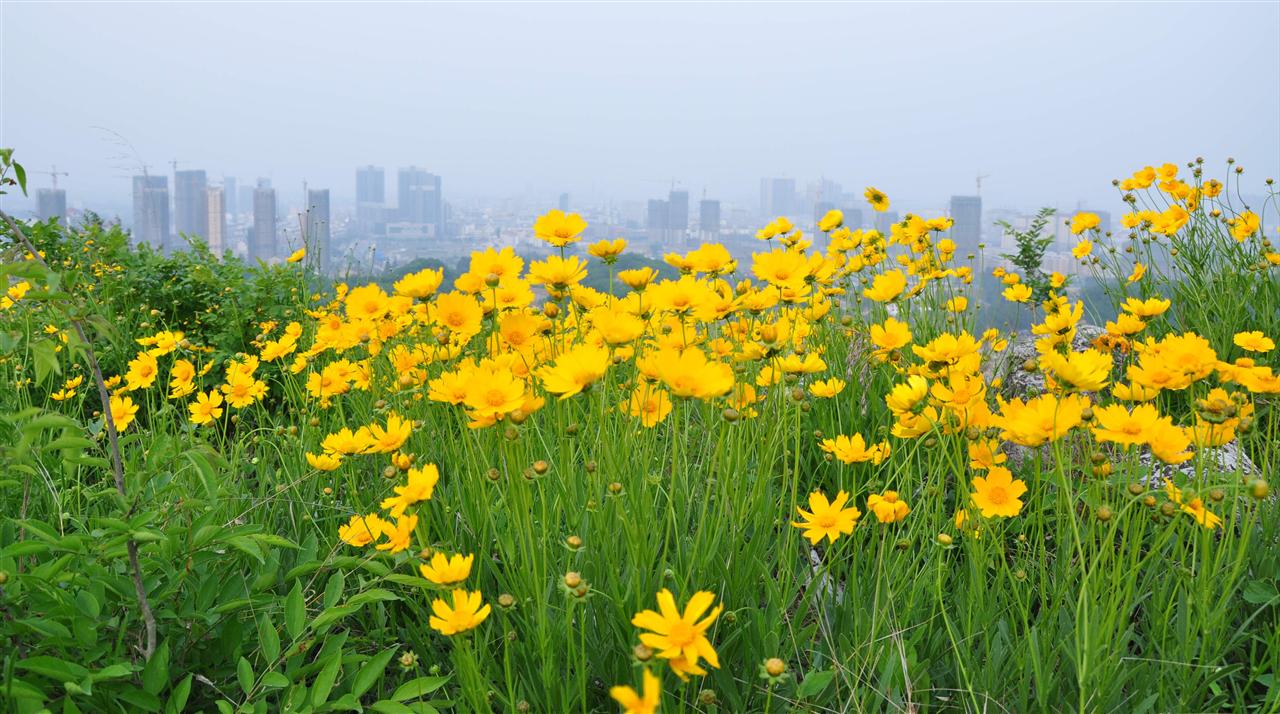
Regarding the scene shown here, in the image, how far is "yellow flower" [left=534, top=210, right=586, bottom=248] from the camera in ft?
5.64

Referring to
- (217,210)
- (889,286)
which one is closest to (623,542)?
(889,286)

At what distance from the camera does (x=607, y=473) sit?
1428 mm

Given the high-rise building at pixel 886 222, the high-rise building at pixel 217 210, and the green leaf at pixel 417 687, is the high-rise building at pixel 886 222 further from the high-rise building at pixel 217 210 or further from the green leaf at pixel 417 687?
the high-rise building at pixel 217 210

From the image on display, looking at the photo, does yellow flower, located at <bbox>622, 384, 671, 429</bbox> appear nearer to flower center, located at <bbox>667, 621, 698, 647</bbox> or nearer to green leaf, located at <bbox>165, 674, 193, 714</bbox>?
flower center, located at <bbox>667, 621, 698, 647</bbox>

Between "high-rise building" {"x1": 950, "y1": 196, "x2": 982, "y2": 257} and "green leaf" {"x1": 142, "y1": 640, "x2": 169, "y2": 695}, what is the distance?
3.55 m

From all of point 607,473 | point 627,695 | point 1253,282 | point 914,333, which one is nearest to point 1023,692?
point 607,473

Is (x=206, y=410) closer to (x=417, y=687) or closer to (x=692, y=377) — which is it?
(x=417, y=687)

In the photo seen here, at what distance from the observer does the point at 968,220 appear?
605 centimetres

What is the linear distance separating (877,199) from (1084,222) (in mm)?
890

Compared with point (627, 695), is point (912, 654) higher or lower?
lower

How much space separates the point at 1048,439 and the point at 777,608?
0.47 m

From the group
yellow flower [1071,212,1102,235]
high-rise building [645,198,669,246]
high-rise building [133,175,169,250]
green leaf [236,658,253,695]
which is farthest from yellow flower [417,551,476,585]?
high-rise building [645,198,669,246]

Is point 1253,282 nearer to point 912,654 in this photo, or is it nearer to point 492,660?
point 912,654

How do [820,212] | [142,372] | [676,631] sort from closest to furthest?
[676,631] < [142,372] < [820,212]
